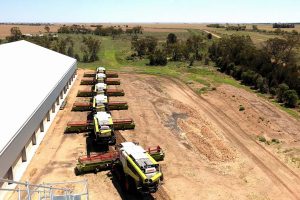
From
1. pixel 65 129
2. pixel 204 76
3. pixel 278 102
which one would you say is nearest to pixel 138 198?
pixel 65 129

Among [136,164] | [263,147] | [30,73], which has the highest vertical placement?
[30,73]

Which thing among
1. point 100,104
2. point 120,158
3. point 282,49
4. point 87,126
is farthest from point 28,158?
point 282,49

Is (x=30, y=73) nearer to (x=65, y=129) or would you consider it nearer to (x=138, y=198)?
(x=65, y=129)

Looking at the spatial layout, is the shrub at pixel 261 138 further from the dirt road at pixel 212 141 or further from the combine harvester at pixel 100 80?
the combine harvester at pixel 100 80

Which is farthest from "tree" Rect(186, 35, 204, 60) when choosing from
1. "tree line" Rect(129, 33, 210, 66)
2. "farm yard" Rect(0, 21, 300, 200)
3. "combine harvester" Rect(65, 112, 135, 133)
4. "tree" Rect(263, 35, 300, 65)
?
"combine harvester" Rect(65, 112, 135, 133)

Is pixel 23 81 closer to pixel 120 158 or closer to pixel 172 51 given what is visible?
pixel 120 158

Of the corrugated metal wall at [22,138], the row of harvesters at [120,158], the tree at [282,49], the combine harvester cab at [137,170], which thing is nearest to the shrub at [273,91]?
the tree at [282,49]

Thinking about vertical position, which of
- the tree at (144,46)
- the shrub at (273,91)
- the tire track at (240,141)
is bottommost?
the tire track at (240,141)
